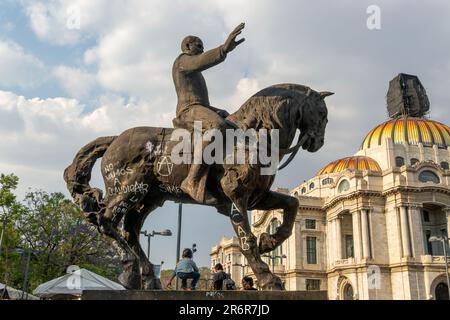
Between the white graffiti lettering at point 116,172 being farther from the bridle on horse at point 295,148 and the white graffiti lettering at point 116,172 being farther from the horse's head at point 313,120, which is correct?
the horse's head at point 313,120

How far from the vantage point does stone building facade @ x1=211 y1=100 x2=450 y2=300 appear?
50938 mm

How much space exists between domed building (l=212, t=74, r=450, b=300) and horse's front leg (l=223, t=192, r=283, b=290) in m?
43.6

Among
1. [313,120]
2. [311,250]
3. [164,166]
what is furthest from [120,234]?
[311,250]

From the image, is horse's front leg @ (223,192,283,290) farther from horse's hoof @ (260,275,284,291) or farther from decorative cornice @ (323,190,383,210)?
decorative cornice @ (323,190,383,210)

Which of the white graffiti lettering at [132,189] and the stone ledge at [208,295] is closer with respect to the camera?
the stone ledge at [208,295]

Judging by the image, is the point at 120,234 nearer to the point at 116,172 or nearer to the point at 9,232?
the point at 116,172

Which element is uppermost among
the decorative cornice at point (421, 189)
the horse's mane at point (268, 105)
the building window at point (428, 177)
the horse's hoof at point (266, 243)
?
the building window at point (428, 177)

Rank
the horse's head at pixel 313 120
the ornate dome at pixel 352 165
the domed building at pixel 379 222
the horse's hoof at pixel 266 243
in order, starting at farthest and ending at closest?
1. the ornate dome at pixel 352 165
2. the domed building at pixel 379 222
3. the horse's head at pixel 313 120
4. the horse's hoof at pixel 266 243

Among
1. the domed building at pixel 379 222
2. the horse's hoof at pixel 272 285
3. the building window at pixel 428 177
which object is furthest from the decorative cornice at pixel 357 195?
the horse's hoof at pixel 272 285

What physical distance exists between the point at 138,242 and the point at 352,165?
59071 millimetres

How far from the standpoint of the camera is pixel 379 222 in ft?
180

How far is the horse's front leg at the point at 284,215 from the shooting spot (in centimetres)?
601

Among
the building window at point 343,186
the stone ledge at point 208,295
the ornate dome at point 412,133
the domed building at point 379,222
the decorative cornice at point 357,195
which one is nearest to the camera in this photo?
the stone ledge at point 208,295

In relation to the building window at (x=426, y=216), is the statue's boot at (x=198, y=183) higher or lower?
lower
